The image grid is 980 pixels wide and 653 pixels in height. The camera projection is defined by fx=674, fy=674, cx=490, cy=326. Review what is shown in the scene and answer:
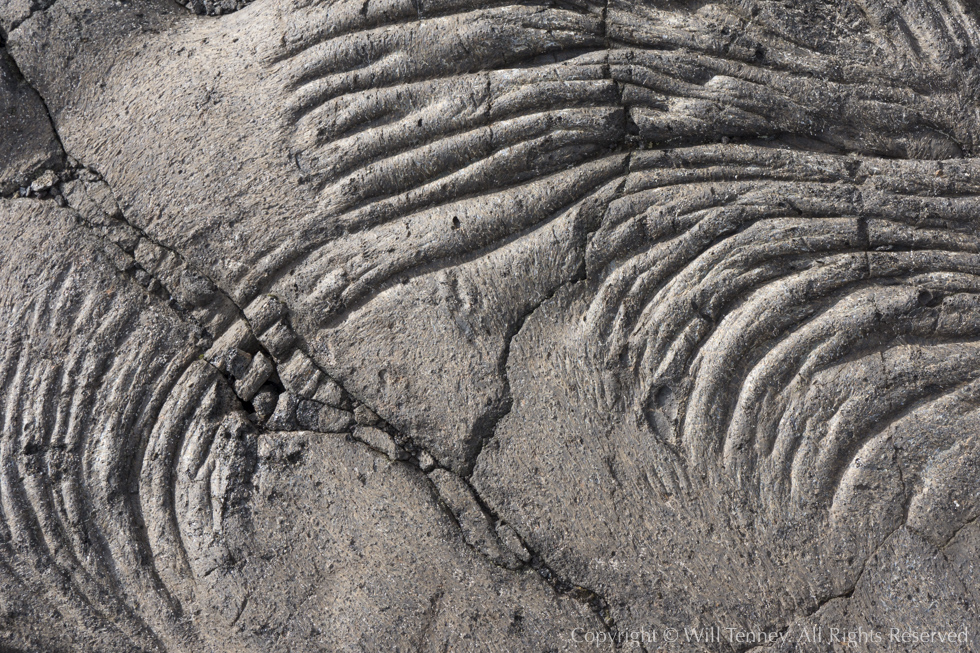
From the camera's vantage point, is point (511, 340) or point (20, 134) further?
point (20, 134)

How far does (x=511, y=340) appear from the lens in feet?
6.75

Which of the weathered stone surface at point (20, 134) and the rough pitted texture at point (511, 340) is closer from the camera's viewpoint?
the rough pitted texture at point (511, 340)

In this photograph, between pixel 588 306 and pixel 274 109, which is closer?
pixel 588 306

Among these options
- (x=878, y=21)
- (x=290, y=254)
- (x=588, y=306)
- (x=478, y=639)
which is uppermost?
(x=878, y=21)

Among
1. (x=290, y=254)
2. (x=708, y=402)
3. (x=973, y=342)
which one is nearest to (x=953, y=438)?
(x=973, y=342)

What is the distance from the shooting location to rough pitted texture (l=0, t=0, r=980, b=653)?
1.93 meters

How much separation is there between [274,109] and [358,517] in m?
1.34

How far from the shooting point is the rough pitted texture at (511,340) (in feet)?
6.33

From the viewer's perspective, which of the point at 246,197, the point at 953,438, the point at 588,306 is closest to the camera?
the point at 953,438

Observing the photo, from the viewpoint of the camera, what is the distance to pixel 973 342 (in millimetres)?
1941

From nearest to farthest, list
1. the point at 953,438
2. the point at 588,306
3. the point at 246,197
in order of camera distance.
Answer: the point at 953,438 → the point at 588,306 → the point at 246,197

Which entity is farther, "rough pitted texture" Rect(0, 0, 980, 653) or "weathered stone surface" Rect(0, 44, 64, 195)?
"weathered stone surface" Rect(0, 44, 64, 195)

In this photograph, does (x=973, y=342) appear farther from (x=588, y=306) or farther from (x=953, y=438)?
(x=588, y=306)

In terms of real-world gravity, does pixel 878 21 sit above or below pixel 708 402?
above
